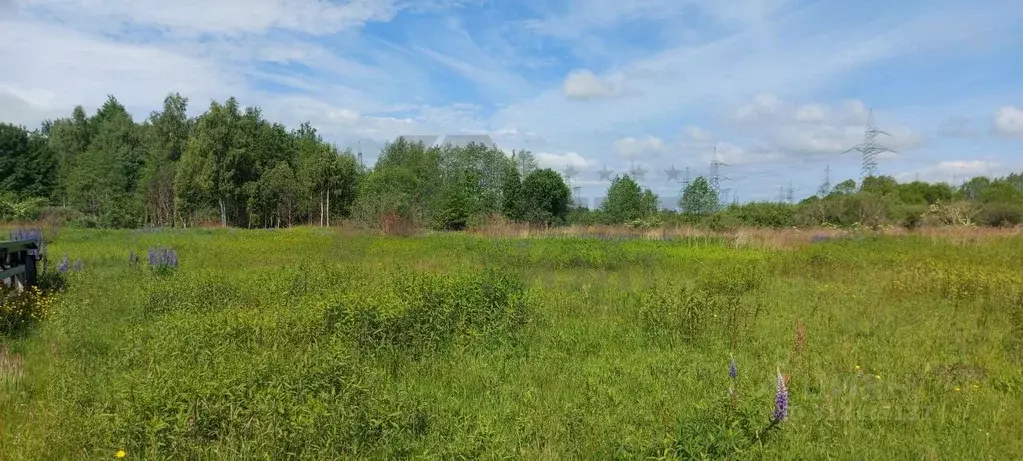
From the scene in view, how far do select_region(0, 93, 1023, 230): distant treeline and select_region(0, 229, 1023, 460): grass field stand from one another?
21270 millimetres

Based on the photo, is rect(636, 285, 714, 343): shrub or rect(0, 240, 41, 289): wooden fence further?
rect(0, 240, 41, 289): wooden fence

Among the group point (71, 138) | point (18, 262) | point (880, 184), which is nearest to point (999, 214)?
point (880, 184)

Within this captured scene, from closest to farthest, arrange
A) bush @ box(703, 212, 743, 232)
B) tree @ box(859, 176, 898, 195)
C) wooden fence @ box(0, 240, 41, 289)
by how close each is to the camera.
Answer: wooden fence @ box(0, 240, 41, 289)
bush @ box(703, 212, 743, 232)
tree @ box(859, 176, 898, 195)

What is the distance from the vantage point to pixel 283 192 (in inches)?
1639

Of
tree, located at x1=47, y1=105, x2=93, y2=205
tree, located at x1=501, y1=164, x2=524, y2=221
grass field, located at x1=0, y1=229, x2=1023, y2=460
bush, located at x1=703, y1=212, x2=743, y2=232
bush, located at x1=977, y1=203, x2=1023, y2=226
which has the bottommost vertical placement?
grass field, located at x1=0, y1=229, x2=1023, y2=460

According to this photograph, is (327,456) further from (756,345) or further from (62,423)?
(756,345)

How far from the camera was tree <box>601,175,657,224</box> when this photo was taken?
3788cm

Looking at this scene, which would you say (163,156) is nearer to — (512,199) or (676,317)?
(512,199)

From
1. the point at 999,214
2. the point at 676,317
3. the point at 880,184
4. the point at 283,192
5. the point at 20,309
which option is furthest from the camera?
the point at 880,184

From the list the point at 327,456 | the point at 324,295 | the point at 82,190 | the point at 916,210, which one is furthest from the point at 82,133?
the point at 916,210

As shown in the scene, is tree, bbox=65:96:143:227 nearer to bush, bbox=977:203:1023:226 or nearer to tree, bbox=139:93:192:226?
tree, bbox=139:93:192:226

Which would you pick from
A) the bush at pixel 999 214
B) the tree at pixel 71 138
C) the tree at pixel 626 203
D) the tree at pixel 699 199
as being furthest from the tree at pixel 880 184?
the tree at pixel 71 138

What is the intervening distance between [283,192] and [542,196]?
65.3 ft

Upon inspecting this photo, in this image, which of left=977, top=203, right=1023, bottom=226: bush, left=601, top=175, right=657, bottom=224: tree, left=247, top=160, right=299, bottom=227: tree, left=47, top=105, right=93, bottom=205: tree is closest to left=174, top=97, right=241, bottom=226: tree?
left=247, top=160, right=299, bottom=227: tree
